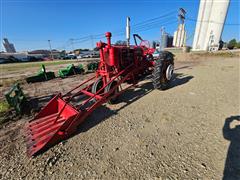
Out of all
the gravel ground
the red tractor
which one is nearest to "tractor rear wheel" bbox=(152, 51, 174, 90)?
the red tractor

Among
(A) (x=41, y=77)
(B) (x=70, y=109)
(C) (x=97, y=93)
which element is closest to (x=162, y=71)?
(C) (x=97, y=93)

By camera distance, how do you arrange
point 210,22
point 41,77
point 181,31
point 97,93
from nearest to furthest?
point 97,93, point 41,77, point 210,22, point 181,31

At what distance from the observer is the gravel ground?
6.27 feet

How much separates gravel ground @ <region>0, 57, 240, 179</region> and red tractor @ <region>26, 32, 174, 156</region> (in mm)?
266

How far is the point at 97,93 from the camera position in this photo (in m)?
3.37

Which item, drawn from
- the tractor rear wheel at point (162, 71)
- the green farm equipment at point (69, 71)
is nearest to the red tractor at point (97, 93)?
the tractor rear wheel at point (162, 71)

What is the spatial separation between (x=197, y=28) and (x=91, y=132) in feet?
127

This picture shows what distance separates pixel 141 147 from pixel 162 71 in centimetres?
315

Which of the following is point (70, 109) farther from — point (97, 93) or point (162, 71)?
point (162, 71)

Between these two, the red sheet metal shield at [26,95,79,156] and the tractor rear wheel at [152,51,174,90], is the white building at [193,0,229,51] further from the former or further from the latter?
the red sheet metal shield at [26,95,79,156]

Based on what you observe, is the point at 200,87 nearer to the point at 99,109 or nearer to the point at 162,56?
the point at 162,56

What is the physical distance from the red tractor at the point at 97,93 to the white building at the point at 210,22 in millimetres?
29717

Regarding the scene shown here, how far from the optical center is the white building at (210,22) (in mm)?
26703

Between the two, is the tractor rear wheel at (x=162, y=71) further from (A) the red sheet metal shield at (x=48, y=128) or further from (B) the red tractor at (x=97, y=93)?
(A) the red sheet metal shield at (x=48, y=128)
